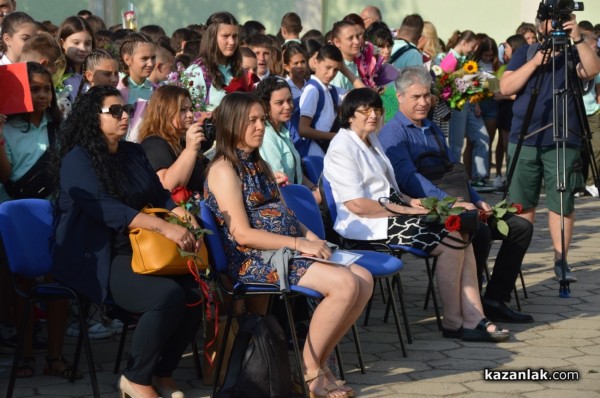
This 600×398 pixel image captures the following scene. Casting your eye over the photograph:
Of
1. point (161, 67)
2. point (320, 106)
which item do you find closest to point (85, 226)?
point (161, 67)

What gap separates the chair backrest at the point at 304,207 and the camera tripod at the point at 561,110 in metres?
2.33

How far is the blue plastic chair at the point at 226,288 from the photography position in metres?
5.79

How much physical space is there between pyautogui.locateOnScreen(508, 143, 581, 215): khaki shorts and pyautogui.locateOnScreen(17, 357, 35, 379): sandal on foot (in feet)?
12.9

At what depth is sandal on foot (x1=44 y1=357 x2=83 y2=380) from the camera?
20.3ft

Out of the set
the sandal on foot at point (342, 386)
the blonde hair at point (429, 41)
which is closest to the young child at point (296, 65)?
the sandal on foot at point (342, 386)

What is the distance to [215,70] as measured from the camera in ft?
28.0

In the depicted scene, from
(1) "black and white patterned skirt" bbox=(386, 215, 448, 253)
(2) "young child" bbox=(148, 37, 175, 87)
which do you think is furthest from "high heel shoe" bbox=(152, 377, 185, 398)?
(2) "young child" bbox=(148, 37, 175, 87)

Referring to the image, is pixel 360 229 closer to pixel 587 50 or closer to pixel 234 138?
pixel 234 138

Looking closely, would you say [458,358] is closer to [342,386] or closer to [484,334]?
[484,334]

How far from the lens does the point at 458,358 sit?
6.61 meters

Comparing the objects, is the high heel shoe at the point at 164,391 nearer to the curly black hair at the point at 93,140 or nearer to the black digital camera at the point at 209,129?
the curly black hair at the point at 93,140

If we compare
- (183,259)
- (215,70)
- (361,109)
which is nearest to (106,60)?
(215,70)

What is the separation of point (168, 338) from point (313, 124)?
11.4ft

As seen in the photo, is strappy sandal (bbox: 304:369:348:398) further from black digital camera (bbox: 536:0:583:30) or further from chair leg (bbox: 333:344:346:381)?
black digital camera (bbox: 536:0:583:30)
